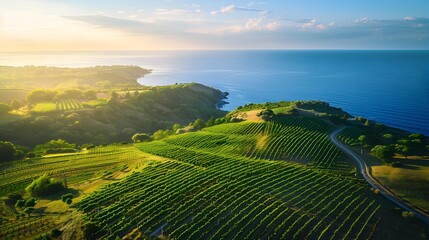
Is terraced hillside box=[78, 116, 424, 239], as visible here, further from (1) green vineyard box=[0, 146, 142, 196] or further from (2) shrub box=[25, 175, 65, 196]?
(1) green vineyard box=[0, 146, 142, 196]

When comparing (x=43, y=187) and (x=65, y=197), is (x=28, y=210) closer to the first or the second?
(x=65, y=197)

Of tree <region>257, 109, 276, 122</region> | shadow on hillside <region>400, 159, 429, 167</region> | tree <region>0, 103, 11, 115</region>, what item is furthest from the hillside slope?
shadow on hillside <region>400, 159, 429, 167</region>

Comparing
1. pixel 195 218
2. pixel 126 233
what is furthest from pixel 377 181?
pixel 126 233

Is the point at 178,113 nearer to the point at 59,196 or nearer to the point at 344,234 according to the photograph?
the point at 59,196

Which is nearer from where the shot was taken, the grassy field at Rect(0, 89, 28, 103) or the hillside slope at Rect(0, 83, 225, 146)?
the hillside slope at Rect(0, 83, 225, 146)

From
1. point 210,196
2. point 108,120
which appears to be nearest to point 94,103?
point 108,120

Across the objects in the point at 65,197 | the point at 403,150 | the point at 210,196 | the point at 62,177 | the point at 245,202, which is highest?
the point at 403,150

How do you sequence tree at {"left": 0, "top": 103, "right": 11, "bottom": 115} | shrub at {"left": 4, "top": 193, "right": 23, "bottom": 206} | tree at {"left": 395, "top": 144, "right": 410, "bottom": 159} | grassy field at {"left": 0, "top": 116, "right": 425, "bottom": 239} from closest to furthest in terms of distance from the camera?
1. grassy field at {"left": 0, "top": 116, "right": 425, "bottom": 239}
2. shrub at {"left": 4, "top": 193, "right": 23, "bottom": 206}
3. tree at {"left": 395, "top": 144, "right": 410, "bottom": 159}
4. tree at {"left": 0, "top": 103, "right": 11, "bottom": 115}

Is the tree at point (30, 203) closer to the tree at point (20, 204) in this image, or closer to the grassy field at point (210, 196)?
the tree at point (20, 204)

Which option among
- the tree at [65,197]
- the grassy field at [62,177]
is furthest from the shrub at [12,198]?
the tree at [65,197]
